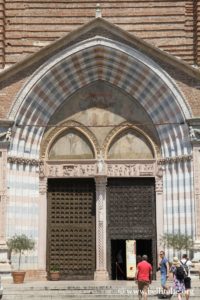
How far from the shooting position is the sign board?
21.8 metres

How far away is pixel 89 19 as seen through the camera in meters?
23.1

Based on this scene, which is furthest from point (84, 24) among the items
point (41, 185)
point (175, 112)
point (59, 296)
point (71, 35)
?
point (59, 296)

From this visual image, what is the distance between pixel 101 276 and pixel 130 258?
1323mm

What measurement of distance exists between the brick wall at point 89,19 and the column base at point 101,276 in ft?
28.1

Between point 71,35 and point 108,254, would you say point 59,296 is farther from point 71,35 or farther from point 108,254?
point 71,35

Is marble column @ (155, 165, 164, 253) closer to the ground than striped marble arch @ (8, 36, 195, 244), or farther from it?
closer to the ground

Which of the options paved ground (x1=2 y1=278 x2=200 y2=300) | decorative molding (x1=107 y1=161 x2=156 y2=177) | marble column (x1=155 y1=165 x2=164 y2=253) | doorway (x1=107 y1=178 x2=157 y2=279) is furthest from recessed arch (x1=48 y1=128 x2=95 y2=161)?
paved ground (x1=2 y1=278 x2=200 y2=300)

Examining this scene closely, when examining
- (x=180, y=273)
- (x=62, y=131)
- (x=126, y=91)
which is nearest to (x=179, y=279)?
(x=180, y=273)

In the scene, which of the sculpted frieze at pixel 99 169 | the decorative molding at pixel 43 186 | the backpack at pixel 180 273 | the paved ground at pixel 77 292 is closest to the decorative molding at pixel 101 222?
the sculpted frieze at pixel 99 169

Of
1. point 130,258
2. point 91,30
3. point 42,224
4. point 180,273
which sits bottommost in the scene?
point 180,273

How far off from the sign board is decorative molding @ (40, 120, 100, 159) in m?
3.65

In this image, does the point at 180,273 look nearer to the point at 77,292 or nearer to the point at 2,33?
the point at 77,292

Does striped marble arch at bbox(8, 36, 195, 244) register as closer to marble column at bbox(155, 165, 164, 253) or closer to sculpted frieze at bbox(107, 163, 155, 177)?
marble column at bbox(155, 165, 164, 253)

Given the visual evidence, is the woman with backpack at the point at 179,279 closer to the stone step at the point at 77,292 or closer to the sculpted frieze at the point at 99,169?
the stone step at the point at 77,292
